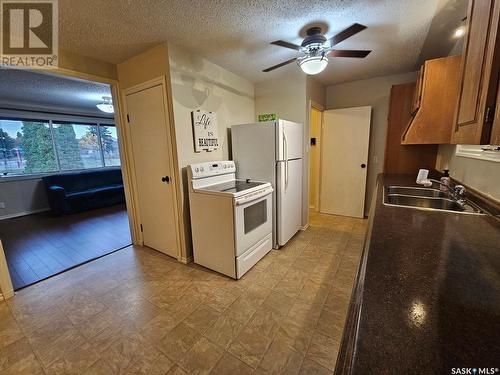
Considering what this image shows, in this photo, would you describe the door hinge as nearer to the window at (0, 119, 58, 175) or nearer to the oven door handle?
the oven door handle

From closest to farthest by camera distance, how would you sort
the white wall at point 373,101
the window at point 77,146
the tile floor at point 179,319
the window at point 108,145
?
the tile floor at point 179,319
the white wall at point 373,101
the window at point 77,146
the window at point 108,145

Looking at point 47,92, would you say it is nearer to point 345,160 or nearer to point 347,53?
point 347,53

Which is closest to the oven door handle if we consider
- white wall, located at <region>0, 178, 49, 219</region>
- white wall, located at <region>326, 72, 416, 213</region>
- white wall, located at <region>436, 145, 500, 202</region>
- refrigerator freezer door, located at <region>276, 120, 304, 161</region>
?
refrigerator freezer door, located at <region>276, 120, 304, 161</region>

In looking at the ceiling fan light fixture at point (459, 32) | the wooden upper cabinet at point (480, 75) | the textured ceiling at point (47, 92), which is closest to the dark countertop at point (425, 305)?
the wooden upper cabinet at point (480, 75)

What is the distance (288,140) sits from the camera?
2693 mm

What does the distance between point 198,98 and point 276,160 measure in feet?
3.81

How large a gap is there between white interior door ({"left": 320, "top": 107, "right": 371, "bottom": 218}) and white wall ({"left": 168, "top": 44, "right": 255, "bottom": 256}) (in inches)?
67.6

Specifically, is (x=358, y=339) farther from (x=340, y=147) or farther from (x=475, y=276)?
(x=340, y=147)

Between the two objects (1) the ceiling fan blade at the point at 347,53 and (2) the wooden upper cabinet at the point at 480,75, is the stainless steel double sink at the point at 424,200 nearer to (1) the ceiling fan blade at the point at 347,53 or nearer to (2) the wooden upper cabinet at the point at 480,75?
(2) the wooden upper cabinet at the point at 480,75

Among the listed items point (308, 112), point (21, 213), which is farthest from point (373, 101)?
point (21, 213)

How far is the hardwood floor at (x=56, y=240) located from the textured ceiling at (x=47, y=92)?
231 centimetres

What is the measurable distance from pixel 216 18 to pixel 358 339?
2163mm

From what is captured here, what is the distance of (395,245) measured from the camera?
931mm

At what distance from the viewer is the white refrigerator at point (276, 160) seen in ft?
8.45
